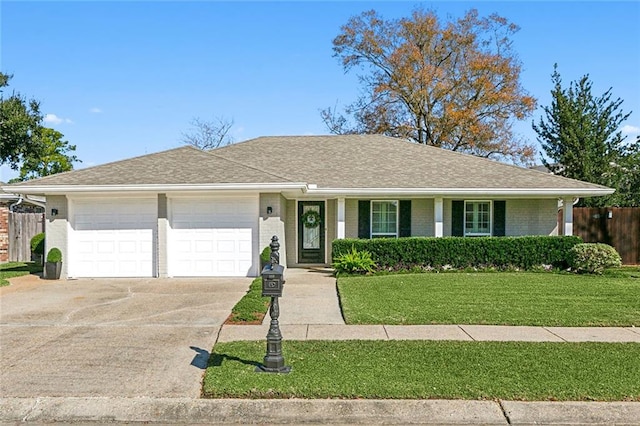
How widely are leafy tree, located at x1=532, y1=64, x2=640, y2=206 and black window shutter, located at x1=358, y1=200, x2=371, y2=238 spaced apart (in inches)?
447

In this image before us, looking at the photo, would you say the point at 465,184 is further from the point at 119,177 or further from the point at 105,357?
the point at 105,357

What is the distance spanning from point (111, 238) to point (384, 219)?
853cm

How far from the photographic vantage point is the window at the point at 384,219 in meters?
17.0

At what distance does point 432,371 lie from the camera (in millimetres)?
5699

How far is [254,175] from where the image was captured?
46.4 feet

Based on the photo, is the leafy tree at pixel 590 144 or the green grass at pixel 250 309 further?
the leafy tree at pixel 590 144

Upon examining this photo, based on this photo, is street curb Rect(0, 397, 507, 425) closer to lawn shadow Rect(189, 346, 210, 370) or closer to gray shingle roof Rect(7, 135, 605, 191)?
lawn shadow Rect(189, 346, 210, 370)

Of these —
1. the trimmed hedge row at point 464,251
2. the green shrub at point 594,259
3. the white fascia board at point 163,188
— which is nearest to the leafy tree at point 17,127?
the white fascia board at point 163,188

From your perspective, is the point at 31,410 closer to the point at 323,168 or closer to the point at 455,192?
the point at 455,192

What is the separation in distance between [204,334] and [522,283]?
27.9 feet

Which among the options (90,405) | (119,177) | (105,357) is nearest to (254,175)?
(119,177)

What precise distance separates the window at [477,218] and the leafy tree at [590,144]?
7.85 m

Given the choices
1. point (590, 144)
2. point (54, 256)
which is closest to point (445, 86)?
point (590, 144)

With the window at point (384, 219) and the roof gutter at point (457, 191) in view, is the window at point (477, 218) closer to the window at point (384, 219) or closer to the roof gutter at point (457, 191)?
the roof gutter at point (457, 191)
